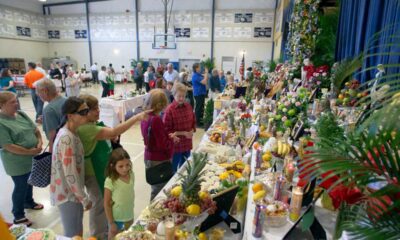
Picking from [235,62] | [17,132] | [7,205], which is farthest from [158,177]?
[235,62]

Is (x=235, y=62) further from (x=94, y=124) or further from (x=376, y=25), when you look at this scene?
(x=94, y=124)

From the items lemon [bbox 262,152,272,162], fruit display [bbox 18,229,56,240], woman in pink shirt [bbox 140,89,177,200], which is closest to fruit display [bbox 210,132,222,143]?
woman in pink shirt [bbox 140,89,177,200]

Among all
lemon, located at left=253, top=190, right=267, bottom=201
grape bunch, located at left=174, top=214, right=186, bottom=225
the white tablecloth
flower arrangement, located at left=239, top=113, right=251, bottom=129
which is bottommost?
the white tablecloth

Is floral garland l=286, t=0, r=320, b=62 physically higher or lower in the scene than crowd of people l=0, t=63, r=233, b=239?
higher

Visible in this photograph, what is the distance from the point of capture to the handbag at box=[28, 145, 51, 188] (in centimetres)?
210

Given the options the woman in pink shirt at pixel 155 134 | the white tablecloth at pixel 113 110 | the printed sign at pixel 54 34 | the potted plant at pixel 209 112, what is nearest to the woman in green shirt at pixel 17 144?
the woman in pink shirt at pixel 155 134

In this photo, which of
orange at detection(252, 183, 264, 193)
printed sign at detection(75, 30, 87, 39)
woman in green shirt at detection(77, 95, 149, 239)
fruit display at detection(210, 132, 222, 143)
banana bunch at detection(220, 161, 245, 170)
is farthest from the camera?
printed sign at detection(75, 30, 87, 39)

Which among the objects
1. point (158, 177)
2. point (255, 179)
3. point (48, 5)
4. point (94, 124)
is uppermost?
point (48, 5)

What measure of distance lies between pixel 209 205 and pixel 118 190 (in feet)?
2.75

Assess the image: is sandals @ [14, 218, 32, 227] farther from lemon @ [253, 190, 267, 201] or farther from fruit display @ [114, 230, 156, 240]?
lemon @ [253, 190, 267, 201]

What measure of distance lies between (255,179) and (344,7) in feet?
12.2

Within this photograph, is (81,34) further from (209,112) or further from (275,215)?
(275,215)

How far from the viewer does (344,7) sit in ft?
13.3

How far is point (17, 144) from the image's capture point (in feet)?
8.09
